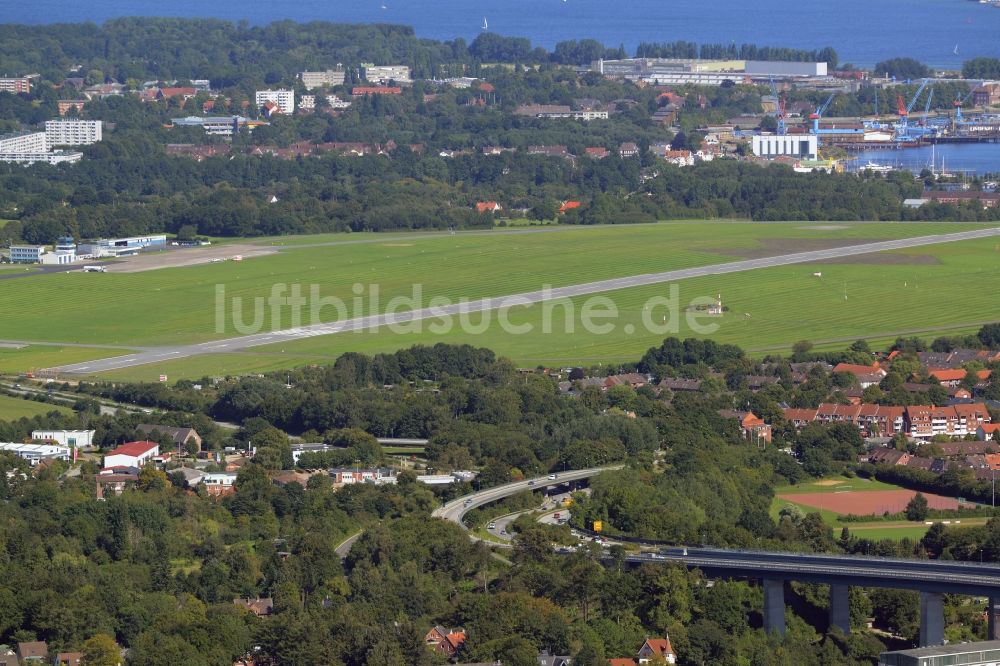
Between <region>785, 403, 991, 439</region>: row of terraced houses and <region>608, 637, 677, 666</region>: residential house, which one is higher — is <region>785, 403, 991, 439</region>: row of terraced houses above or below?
below

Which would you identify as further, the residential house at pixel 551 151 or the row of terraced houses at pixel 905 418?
the residential house at pixel 551 151

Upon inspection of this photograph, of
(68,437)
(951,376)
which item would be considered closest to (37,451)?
(68,437)

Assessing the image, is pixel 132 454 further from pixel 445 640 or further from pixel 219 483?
pixel 445 640

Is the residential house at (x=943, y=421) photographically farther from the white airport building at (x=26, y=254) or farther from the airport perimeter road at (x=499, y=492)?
the white airport building at (x=26, y=254)

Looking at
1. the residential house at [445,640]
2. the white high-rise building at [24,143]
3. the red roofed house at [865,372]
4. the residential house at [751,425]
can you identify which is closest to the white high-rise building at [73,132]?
the white high-rise building at [24,143]

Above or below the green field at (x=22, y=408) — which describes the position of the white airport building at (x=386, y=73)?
above

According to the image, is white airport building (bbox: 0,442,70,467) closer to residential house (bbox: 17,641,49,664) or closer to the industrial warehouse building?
residential house (bbox: 17,641,49,664)

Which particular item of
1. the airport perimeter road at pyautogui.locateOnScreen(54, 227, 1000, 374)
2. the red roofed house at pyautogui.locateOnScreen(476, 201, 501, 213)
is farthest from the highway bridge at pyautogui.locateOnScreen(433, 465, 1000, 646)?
the red roofed house at pyautogui.locateOnScreen(476, 201, 501, 213)
